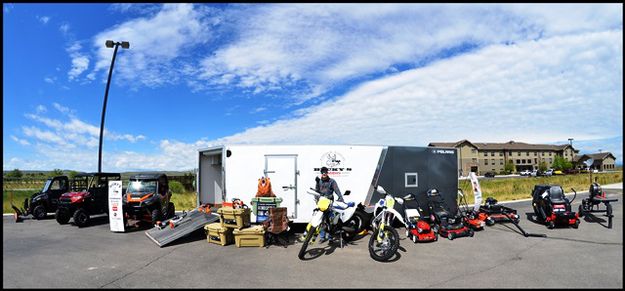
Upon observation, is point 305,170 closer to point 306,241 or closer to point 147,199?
point 306,241

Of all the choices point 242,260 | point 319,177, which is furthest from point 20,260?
point 319,177

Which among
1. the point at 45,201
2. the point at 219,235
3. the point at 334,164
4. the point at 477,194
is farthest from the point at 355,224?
the point at 45,201

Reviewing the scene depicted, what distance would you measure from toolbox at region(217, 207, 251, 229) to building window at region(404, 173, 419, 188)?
4504mm

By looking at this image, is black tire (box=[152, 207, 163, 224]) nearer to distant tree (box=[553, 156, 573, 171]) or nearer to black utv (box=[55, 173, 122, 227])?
black utv (box=[55, 173, 122, 227])

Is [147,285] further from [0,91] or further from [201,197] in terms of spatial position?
[201,197]

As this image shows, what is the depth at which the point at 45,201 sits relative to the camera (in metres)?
13.4

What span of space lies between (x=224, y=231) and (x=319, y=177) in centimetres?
278

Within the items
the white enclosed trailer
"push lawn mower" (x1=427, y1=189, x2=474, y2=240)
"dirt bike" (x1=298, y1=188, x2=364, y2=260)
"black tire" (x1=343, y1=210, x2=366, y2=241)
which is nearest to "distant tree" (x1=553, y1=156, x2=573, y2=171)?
"push lawn mower" (x1=427, y1=189, x2=474, y2=240)

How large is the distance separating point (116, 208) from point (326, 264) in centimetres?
724

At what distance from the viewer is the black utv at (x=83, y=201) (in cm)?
1140

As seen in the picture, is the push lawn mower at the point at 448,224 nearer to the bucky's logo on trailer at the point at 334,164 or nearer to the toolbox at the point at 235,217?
the bucky's logo on trailer at the point at 334,164

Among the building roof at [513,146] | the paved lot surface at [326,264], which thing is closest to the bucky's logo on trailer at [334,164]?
the paved lot surface at [326,264]

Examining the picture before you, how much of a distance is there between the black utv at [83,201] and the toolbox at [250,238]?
6.77m

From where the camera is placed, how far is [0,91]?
5.12 metres
